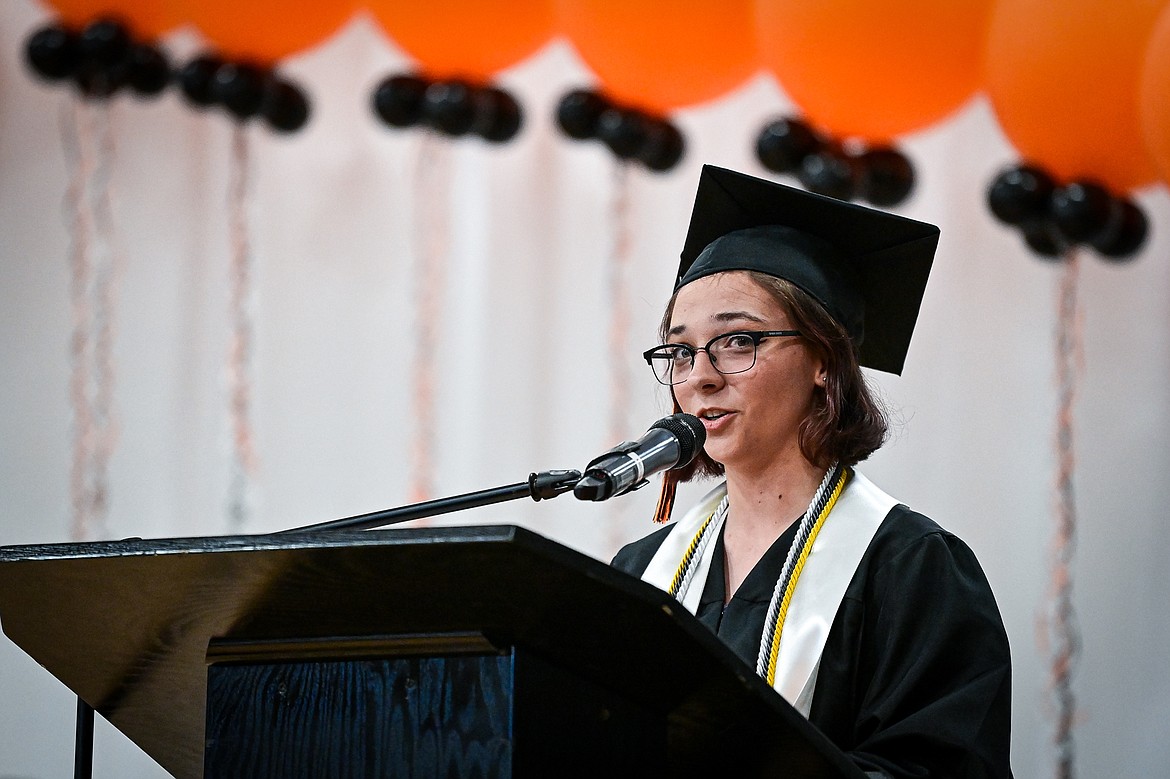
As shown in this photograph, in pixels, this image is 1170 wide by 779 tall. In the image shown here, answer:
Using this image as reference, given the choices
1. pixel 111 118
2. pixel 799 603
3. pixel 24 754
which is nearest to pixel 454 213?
pixel 111 118

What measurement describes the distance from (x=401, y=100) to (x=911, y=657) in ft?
7.95

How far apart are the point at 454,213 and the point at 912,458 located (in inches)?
66.2

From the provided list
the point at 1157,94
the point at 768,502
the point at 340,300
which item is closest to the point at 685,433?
the point at 768,502

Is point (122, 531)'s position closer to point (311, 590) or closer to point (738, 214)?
point (738, 214)

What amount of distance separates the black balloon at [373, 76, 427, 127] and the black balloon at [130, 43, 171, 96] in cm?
64

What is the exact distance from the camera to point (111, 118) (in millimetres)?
4730

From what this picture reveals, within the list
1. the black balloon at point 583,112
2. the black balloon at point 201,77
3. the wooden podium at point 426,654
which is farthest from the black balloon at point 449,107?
the wooden podium at point 426,654

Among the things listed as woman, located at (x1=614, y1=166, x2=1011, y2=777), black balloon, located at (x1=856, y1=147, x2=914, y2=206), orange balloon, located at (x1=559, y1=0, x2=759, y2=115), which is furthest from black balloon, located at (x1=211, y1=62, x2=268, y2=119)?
woman, located at (x1=614, y1=166, x2=1011, y2=777)

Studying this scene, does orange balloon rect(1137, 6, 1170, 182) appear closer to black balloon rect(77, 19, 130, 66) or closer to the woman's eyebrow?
the woman's eyebrow

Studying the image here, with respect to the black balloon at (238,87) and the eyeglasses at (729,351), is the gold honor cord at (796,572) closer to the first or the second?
the eyeglasses at (729,351)

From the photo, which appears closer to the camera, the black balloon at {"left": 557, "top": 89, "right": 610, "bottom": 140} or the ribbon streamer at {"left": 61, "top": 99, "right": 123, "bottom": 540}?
the black balloon at {"left": 557, "top": 89, "right": 610, "bottom": 140}

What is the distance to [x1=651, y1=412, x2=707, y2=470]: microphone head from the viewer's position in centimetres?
168

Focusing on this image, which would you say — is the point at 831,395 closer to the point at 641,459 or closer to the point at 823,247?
the point at 823,247

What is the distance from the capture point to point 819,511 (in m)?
2.17
